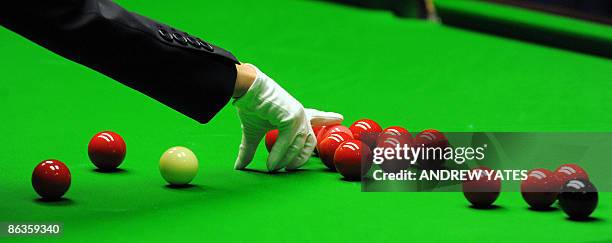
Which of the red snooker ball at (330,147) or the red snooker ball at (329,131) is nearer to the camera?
the red snooker ball at (330,147)

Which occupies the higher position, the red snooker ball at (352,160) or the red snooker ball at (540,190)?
the red snooker ball at (352,160)

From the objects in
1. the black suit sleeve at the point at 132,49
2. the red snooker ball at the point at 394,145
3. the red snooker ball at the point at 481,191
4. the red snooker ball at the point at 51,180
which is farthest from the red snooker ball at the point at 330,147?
the red snooker ball at the point at 51,180

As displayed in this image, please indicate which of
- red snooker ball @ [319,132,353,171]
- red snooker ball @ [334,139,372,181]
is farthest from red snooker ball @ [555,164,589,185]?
red snooker ball @ [319,132,353,171]

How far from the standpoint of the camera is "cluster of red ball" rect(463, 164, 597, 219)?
8.29 feet

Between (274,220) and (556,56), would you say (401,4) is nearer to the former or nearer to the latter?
(556,56)

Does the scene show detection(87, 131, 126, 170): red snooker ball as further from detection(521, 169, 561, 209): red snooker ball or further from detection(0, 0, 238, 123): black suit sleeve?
detection(521, 169, 561, 209): red snooker ball

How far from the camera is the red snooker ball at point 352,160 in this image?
2865 millimetres

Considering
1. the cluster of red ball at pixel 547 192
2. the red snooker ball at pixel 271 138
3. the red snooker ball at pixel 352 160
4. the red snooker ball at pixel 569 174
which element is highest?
the red snooker ball at pixel 271 138

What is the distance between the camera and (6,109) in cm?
377

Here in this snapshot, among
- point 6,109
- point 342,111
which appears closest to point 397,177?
point 342,111

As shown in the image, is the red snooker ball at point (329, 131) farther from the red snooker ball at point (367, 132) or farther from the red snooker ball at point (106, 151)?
the red snooker ball at point (106, 151)

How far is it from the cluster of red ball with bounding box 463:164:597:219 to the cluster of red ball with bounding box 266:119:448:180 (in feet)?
1.10

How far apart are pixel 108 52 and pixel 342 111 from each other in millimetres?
1414

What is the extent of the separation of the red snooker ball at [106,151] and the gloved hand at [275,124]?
33 cm
